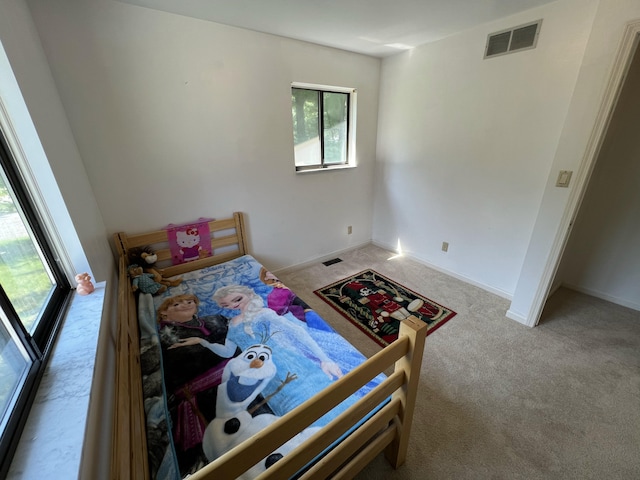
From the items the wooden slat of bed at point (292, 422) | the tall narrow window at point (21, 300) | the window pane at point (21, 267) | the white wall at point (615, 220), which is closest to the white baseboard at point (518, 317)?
the white wall at point (615, 220)

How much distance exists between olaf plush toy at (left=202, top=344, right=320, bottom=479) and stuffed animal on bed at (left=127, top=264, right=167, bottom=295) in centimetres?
96

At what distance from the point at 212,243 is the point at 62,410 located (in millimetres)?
1840

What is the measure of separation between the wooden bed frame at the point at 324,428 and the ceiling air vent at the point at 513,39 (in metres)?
2.43

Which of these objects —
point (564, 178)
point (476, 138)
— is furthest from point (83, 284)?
point (476, 138)

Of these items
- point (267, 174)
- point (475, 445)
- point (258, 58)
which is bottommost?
point (475, 445)

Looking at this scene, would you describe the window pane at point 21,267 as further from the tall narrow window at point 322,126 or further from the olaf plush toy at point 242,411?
the tall narrow window at point 322,126

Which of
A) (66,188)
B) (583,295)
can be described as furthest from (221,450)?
(583,295)

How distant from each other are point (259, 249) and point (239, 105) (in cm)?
140

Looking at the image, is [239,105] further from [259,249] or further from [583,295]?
[583,295]

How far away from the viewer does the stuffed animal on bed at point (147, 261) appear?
2035 mm

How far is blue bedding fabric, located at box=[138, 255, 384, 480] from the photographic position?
101 centimetres

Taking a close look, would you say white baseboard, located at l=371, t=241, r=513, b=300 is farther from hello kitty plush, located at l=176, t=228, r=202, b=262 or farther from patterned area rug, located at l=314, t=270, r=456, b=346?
hello kitty plush, located at l=176, t=228, r=202, b=262

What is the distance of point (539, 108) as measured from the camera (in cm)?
201

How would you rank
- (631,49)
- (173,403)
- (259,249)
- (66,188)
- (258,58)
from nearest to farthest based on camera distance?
1. (173,403)
2. (66,188)
3. (631,49)
4. (258,58)
5. (259,249)
